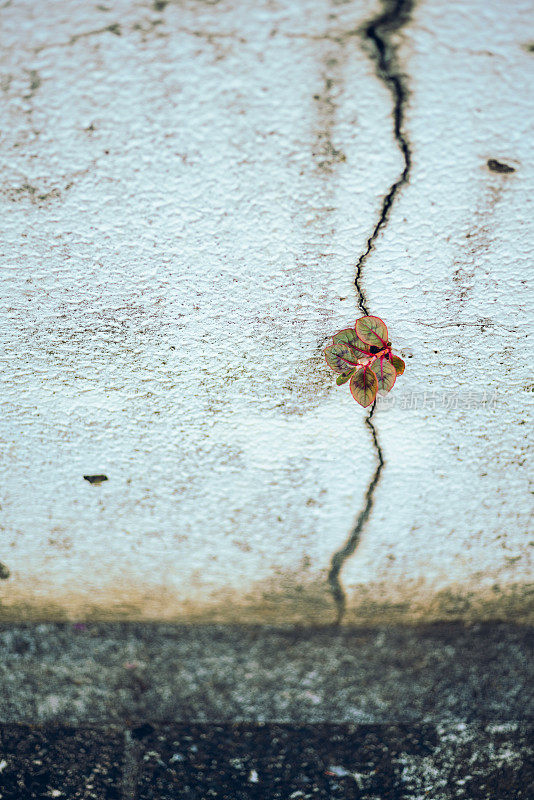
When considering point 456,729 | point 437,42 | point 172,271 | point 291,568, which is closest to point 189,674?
point 291,568

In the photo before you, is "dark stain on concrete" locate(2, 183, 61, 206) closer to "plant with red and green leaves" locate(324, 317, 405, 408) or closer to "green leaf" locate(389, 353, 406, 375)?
"plant with red and green leaves" locate(324, 317, 405, 408)

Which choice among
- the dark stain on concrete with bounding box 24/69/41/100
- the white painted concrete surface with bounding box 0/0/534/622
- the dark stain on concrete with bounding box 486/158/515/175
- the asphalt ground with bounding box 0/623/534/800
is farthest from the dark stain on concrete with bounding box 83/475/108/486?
the dark stain on concrete with bounding box 486/158/515/175

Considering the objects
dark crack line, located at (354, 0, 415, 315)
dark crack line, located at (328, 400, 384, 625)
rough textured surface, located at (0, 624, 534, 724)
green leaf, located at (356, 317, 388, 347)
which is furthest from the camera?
rough textured surface, located at (0, 624, 534, 724)

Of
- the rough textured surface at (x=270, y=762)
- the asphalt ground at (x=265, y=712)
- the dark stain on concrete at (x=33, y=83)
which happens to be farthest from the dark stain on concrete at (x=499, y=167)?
the rough textured surface at (x=270, y=762)

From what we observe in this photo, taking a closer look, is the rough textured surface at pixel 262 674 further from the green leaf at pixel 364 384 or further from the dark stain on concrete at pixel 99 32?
the dark stain on concrete at pixel 99 32

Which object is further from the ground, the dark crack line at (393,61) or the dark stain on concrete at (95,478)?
the dark crack line at (393,61)

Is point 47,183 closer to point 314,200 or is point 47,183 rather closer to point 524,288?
point 314,200

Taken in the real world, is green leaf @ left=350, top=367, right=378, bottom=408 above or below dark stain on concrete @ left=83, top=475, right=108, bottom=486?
above
